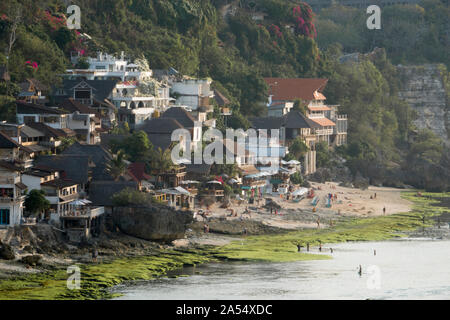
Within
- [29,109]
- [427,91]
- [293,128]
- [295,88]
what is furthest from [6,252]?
[427,91]

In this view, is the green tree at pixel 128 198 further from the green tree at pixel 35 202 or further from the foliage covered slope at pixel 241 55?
the foliage covered slope at pixel 241 55

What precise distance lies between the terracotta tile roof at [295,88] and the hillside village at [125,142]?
4.2 inches

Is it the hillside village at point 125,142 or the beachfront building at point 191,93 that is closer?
the hillside village at point 125,142

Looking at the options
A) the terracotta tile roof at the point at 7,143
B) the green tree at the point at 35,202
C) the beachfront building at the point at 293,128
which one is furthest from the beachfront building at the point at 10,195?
the beachfront building at the point at 293,128

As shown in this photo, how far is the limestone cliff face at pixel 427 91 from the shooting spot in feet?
505

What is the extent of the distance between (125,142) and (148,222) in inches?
588

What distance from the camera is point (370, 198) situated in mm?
107188

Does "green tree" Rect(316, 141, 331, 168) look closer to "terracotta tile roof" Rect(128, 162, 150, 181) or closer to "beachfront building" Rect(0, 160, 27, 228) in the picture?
"terracotta tile roof" Rect(128, 162, 150, 181)

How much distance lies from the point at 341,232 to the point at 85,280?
27571mm

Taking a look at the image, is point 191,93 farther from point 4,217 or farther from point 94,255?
point 4,217

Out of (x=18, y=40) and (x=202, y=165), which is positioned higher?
(x=18, y=40)

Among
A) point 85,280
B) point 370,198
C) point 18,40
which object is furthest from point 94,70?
point 85,280
